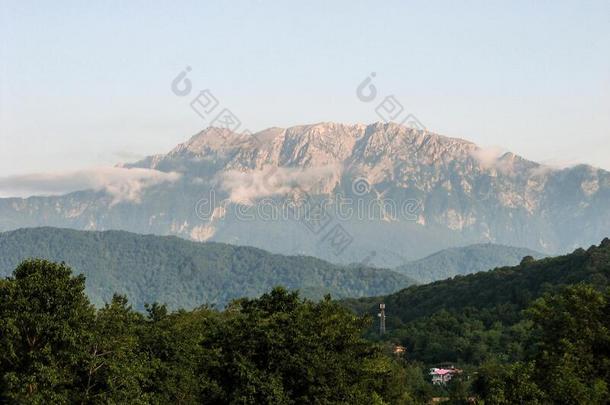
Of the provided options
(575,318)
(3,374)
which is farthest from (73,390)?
(575,318)

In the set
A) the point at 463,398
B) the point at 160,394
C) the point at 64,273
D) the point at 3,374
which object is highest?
the point at 64,273

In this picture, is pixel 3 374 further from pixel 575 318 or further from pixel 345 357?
pixel 575 318

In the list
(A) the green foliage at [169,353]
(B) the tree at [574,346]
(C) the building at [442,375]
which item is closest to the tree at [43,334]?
(A) the green foliage at [169,353]

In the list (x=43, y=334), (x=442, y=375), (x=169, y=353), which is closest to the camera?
(x=43, y=334)

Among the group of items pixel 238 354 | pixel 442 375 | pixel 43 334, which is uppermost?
pixel 43 334

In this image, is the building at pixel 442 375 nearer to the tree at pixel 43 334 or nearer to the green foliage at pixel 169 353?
the green foliage at pixel 169 353

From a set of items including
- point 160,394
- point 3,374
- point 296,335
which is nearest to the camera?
point 3,374

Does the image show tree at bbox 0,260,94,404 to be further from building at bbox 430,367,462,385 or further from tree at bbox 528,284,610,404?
building at bbox 430,367,462,385

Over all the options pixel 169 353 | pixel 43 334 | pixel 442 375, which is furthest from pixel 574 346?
pixel 442 375

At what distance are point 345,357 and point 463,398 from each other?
5376 centimetres

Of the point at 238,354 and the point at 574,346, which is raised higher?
the point at 238,354

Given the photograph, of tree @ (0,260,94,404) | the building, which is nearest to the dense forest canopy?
tree @ (0,260,94,404)

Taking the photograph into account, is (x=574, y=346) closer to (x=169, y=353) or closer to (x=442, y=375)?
(x=169, y=353)

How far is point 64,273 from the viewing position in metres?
62.2
